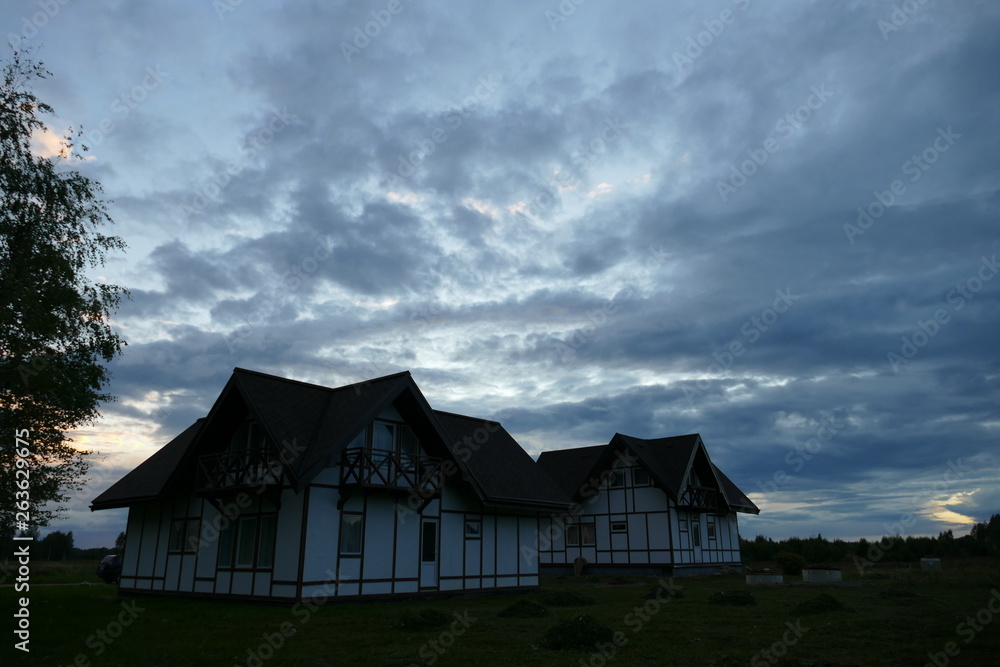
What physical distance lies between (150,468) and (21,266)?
14.2 m

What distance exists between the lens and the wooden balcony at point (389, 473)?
22.3 m

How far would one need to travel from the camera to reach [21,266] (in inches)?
731

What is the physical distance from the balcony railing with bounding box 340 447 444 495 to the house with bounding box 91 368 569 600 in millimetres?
65

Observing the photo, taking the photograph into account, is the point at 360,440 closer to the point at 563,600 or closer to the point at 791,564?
the point at 563,600

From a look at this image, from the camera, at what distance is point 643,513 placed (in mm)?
39562

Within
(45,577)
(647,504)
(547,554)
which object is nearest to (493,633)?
(647,504)

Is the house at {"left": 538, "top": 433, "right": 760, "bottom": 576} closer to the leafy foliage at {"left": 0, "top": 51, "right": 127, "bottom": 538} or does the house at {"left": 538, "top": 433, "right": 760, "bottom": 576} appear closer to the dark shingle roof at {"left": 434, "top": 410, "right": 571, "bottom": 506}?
the dark shingle roof at {"left": 434, "top": 410, "right": 571, "bottom": 506}

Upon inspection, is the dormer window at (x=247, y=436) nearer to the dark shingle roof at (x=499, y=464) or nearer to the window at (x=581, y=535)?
the dark shingle roof at (x=499, y=464)

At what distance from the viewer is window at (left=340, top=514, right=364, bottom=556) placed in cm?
2212

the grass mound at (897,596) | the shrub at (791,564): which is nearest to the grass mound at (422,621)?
the grass mound at (897,596)

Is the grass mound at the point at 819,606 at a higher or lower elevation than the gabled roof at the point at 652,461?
lower

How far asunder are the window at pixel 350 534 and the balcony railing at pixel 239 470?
260 cm

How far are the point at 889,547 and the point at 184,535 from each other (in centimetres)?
5459

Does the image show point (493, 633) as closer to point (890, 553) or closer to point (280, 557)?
point (280, 557)
